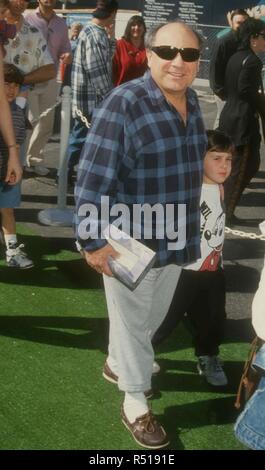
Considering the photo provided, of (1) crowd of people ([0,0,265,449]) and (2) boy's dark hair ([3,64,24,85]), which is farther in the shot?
(2) boy's dark hair ([3,64,24,85])

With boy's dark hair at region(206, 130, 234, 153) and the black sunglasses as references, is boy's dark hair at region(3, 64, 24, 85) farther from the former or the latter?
the black sunglasses

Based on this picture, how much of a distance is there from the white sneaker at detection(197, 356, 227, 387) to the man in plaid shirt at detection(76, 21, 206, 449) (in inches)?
25.0

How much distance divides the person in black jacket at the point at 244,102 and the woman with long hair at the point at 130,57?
206cm

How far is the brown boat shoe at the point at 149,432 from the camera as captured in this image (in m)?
3.42

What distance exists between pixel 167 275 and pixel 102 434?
2.71ft

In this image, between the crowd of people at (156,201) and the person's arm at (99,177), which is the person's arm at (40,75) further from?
the person's arm at (99,177)

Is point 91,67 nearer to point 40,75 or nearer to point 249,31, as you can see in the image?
point 40,75

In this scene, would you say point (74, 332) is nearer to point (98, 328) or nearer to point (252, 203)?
point (98, 328)

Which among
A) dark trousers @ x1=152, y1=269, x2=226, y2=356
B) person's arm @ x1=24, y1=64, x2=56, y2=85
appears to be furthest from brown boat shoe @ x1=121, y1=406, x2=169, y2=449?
person's arm @ x1=24, y1=64, x2=56, y2=85

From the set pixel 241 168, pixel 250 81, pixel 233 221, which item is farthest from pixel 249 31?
pixel 233 221

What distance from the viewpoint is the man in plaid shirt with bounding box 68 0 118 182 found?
672cm

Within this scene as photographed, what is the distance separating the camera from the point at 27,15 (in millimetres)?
8320

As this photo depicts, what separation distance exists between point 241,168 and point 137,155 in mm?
3604

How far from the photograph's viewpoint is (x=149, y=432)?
11.3 feet
